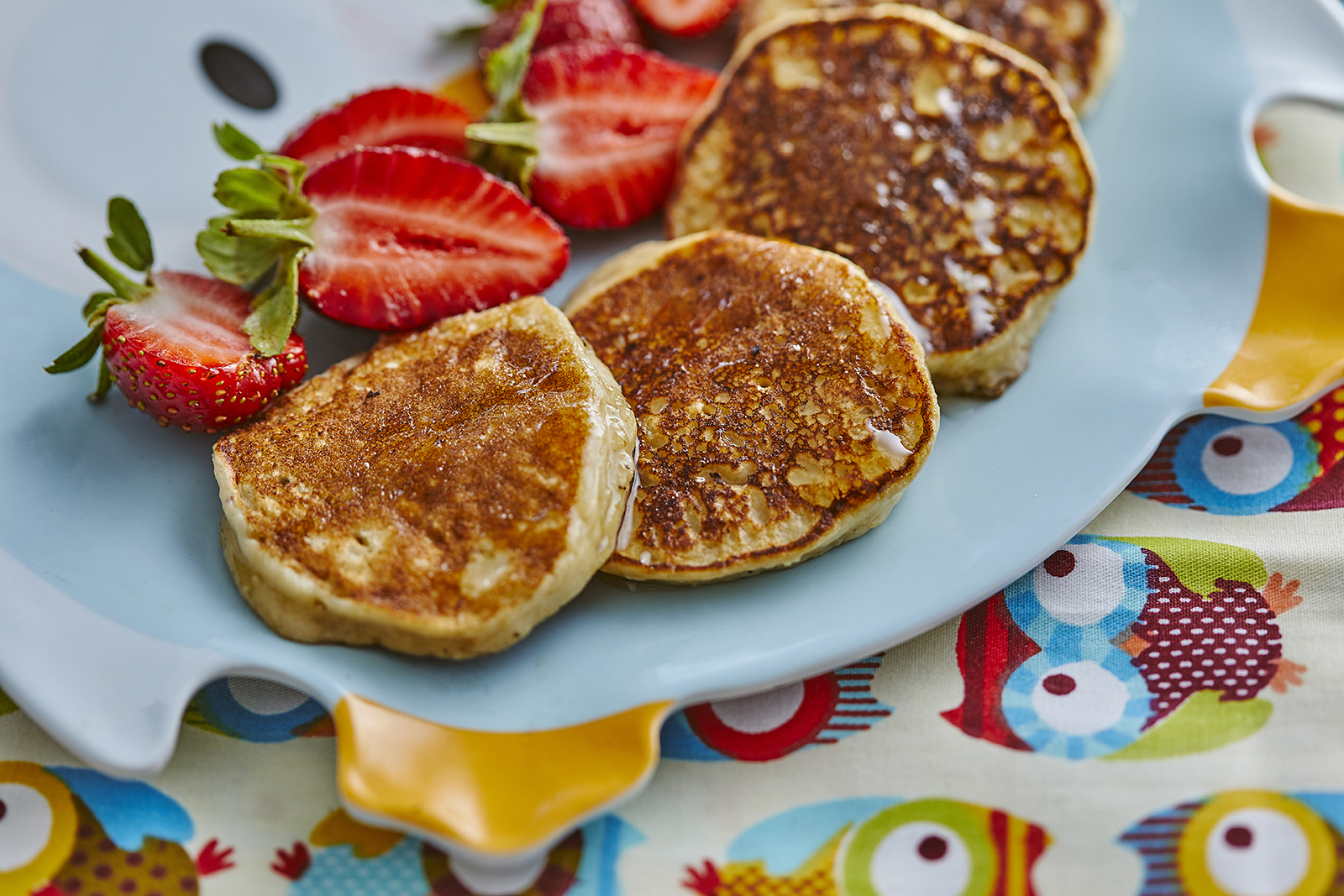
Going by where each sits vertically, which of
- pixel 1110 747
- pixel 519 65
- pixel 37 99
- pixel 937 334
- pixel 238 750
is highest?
pixel 519 65

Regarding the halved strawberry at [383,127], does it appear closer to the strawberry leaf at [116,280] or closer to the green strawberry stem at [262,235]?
the green strawberry stem at [262,235]

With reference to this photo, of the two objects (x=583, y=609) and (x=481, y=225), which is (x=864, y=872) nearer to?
(x=583, y=609)

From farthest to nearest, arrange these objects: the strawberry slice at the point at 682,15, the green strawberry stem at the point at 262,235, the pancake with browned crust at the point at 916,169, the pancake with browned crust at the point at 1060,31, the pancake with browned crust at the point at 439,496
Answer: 1. the strawberry slice at the point at 682,15
2. the pancake with browned crust at the point at 1060,31
3. the pancake with browned crust at the point at 916,169
4. the green strawberry stem at the point at 262,235
5. the pancake with browned crust at the point at 439,496

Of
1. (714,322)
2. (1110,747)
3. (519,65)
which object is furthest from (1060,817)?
(519,65)

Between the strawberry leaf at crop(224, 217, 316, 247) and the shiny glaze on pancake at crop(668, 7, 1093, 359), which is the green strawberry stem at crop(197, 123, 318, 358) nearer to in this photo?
the strawberry leaf at crop(224, 217, 316, 247)

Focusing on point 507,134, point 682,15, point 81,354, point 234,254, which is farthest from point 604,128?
point 81,354

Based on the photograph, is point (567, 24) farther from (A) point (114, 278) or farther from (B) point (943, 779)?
(B) point (943, 779)

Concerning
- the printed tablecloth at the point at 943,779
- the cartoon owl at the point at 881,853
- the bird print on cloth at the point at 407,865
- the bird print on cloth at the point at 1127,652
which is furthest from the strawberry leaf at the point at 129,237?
the bird print on cloth at the point at 1127,652
